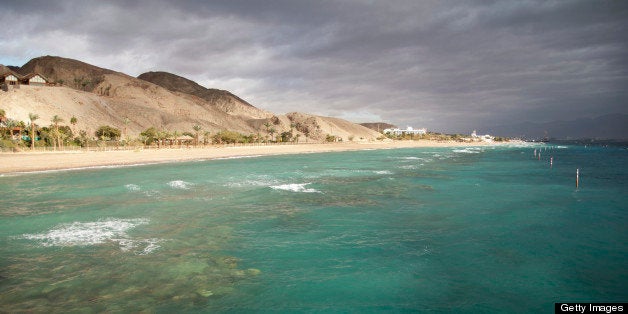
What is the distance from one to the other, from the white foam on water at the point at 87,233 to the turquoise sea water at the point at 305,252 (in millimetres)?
93

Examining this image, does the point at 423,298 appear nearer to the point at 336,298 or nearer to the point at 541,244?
A: the point at 336,298

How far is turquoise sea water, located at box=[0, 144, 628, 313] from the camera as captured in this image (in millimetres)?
10164

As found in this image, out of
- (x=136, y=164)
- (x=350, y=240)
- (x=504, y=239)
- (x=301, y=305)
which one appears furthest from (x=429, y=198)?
(x=136, y=164)

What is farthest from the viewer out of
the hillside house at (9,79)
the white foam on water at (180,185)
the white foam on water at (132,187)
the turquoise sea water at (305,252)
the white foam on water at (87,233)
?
the hillside house at (9,79)

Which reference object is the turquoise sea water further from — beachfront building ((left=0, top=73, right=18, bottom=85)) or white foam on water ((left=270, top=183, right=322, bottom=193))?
beachfront building ((left=0, top=73, right=18, bottom=85))

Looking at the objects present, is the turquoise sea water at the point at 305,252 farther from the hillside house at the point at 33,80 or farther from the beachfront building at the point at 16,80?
the hillside house at the point at 33,80

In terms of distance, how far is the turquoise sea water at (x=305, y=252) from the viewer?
10164 millimetres

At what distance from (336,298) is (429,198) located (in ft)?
63.0

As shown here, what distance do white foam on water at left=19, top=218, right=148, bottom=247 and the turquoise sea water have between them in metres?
0.09

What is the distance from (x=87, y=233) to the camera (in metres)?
16.8

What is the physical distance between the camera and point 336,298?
33.9 feet

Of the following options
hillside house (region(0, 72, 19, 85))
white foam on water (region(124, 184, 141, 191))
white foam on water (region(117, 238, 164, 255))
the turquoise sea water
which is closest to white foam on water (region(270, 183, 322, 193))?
the turquoise sea water

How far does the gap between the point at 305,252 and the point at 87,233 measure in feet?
36.0

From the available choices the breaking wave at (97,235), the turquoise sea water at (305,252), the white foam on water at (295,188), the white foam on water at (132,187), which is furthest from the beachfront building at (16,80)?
the breaking wave at (97,235)
